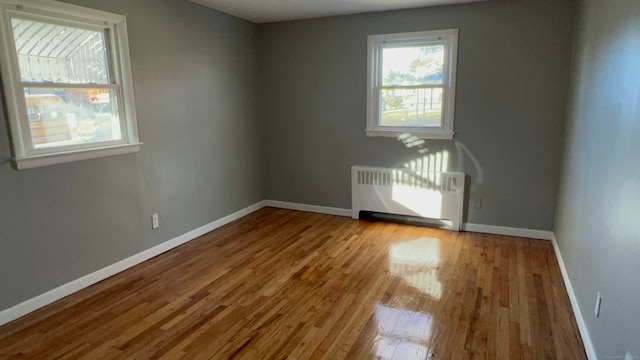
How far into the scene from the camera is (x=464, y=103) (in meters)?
4.08

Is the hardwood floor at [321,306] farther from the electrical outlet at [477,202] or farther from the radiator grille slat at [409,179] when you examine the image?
the radiator grille slat at [409,179]

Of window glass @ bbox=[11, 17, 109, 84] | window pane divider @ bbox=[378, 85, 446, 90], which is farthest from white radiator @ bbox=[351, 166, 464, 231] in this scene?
window glass @ bbox=[11, 17, 109, 84]

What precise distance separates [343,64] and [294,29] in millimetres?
783

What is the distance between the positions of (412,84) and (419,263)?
2.01 meters

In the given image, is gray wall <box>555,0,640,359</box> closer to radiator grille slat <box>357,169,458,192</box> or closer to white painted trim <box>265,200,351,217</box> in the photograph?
radiator grille slat <box>357,169,458,192</box>

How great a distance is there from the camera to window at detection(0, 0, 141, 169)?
2.55 meters

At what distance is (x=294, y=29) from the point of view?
4.73 m

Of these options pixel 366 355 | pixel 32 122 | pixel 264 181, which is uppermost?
pixel 32 122

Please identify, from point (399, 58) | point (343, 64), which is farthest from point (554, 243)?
point (343, 64)

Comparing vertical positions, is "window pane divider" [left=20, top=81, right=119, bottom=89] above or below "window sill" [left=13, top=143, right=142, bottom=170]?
above

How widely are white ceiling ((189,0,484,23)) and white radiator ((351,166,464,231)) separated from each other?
175 cm

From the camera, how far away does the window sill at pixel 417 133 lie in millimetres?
4180

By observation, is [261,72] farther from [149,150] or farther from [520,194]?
[520,194]

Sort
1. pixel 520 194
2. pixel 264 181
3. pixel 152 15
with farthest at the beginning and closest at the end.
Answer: pixel 264 181
pixel 520 194
pixel 152 15
